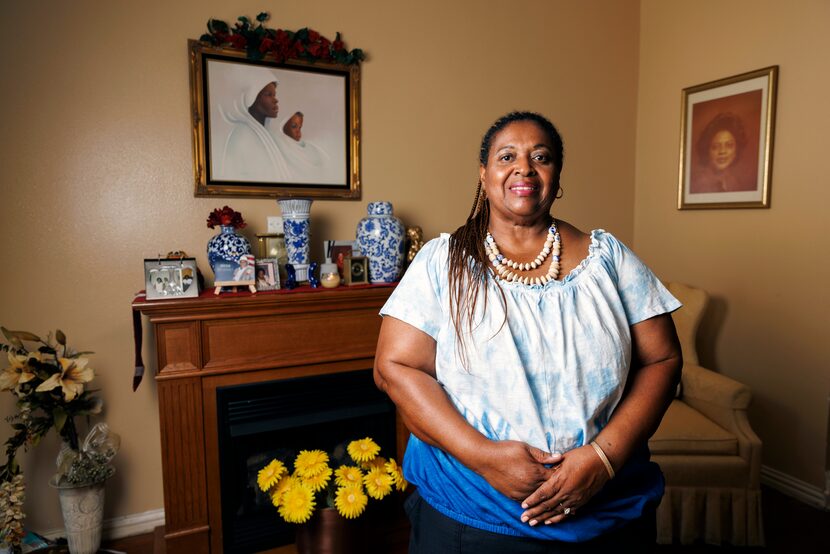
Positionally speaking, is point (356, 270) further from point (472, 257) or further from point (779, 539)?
point (779, 539)

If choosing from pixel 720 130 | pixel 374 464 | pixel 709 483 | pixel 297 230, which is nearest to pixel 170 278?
pixel 297 230

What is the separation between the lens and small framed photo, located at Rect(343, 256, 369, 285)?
2432 millimetres

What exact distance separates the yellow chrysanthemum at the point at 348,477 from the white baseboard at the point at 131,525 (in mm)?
969

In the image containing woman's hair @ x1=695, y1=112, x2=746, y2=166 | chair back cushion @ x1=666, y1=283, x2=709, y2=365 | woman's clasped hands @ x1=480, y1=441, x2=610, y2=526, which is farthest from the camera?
woman's hair @ x1=695, y1=112, x2=746, y2=166

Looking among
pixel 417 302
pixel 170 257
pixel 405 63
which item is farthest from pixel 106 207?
pixel 417 302

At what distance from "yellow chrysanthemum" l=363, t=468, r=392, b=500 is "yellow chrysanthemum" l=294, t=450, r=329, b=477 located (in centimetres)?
18

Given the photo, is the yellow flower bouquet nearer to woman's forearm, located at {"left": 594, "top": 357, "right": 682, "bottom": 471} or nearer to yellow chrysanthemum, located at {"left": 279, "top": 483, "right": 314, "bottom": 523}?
yellow chrysanthemum, located at {"left": 279, "top": 483, "right": 314, "bottom": 523}

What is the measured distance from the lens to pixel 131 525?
94.5 inches

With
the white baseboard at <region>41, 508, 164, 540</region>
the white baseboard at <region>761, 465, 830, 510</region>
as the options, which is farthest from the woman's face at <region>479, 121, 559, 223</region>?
the white baseboard at <region>761, 465, 830, 510</region>

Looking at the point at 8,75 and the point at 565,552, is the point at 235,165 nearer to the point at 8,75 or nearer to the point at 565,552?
the point at 8,75

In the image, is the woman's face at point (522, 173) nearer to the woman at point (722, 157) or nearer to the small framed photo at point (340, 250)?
the small framed photo at point (340, 250)

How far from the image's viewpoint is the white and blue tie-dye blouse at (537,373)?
1.04m

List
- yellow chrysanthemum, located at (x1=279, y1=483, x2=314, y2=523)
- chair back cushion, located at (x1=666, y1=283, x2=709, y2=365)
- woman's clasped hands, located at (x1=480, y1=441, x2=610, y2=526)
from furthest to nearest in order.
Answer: chair back cushion, located at (x1=666, y1=283, x2=709, y2=365)
yellow chrysanthemum, located at (x1=279, y1=483, x2=314, y2=523)
woman's clasped hands, located at (x1=480, y1=441, x2=610, y2=526)

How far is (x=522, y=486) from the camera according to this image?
1.00 metres
